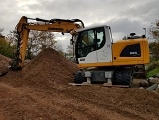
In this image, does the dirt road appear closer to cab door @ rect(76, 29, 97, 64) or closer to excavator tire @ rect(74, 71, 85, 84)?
excavator tire @ rect(74, 71, 85, 84)

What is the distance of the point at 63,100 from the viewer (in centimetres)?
936

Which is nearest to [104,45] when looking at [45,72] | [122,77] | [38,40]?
[122,77]

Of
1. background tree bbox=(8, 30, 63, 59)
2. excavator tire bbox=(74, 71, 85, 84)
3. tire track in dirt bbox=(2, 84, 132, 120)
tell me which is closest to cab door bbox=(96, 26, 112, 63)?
excavator tire bbox=(74, 71, 85, 84)

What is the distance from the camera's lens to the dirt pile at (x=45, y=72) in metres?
12.1

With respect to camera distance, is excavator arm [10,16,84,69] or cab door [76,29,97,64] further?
Answer: excavator arm [10,16,84,69]

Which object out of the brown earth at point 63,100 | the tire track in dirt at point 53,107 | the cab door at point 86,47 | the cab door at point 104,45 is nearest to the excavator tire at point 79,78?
the brown earth at point 63,100

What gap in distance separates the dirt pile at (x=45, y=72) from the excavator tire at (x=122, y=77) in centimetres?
207

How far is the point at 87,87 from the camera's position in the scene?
10.8 m

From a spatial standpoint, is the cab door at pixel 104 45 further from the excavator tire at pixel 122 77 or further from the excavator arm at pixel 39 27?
the excavator arm at pixel 39 27

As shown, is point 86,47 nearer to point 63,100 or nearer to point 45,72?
point 45,72

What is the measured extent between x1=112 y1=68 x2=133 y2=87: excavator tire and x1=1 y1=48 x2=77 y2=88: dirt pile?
6.79 ft

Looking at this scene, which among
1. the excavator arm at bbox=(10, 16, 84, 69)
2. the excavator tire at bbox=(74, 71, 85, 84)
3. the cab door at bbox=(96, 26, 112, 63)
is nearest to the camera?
the cab door at bbox=(96, 26, 112, 63)

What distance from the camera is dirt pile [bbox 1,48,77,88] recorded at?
12133mm

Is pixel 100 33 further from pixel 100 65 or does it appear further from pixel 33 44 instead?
pixel 33 44
